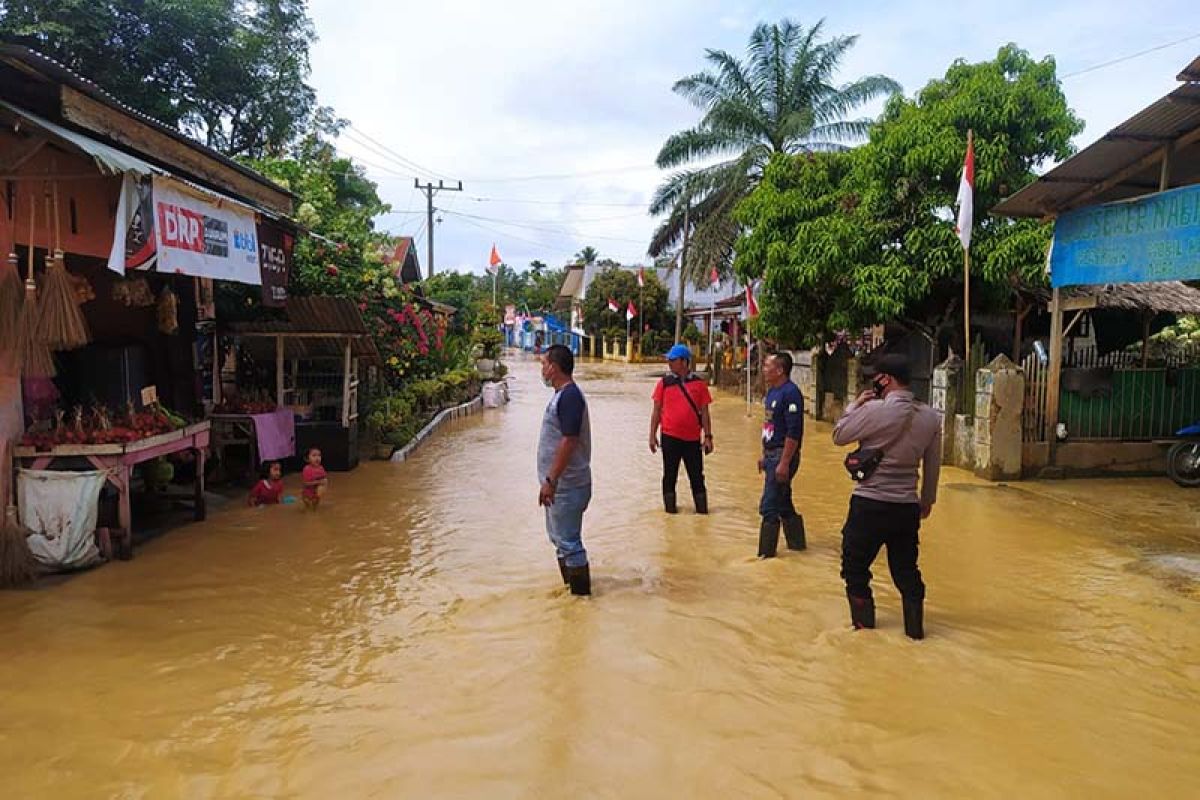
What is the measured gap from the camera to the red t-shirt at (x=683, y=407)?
786 cm

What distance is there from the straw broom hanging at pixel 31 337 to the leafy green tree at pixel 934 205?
11.1 m

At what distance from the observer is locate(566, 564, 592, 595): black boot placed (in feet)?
18.9

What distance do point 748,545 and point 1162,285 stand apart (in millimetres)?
11382

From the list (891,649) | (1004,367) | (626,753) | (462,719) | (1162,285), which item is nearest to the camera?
(626,753)

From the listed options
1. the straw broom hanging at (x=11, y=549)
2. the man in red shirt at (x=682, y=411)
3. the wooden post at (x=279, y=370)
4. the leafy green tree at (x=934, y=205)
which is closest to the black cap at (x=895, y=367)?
the man in red shirt at (x=682, y=411)

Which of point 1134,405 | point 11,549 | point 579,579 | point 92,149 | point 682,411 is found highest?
point 92,149

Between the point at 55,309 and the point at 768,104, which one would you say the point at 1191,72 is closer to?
the point at 55,309

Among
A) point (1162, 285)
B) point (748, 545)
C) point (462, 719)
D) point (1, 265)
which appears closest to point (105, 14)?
point (1, 265)

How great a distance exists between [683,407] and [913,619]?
133 inches

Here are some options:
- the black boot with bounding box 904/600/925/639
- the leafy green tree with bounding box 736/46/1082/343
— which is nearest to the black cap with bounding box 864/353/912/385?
the black boot with bounding box 904/600/925/639

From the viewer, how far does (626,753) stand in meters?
3.67

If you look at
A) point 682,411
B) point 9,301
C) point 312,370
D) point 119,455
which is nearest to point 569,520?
point 682,411

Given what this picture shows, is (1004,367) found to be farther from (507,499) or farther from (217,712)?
(217,712)

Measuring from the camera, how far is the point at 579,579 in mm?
5789
